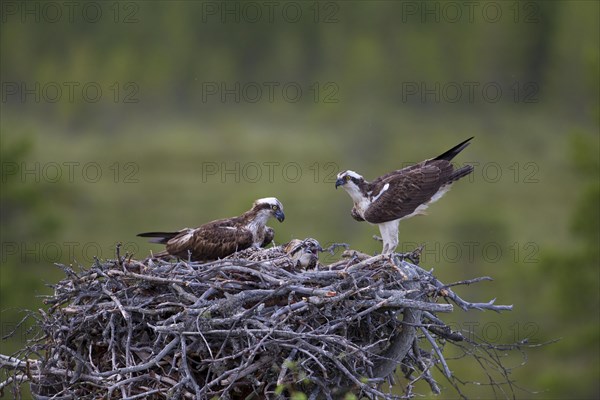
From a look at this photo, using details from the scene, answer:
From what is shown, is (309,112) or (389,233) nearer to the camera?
(389,233)

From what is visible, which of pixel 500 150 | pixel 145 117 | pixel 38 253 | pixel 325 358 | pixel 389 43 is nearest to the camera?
pixel 325 358

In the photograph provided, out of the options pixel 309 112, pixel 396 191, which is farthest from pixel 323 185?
pixel 396 191

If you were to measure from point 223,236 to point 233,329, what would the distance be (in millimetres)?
2300

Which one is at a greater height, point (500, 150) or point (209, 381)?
point (209, 381)

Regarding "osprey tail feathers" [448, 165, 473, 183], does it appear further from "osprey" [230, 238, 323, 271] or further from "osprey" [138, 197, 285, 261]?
"osprey" [230, 238, 323, 271]

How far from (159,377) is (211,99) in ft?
189

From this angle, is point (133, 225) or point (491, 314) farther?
point (133, 225)

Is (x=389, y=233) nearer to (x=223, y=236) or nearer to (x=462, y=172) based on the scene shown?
(x=462, y=172)

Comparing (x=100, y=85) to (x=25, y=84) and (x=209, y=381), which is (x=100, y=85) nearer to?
(x=25, y=84)

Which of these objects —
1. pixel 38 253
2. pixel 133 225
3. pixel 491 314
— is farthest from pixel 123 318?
pixel 133 225

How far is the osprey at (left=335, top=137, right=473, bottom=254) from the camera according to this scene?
984cm

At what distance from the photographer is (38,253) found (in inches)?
950

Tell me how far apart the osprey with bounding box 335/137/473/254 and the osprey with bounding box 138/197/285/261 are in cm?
90

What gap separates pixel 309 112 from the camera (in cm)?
6038
